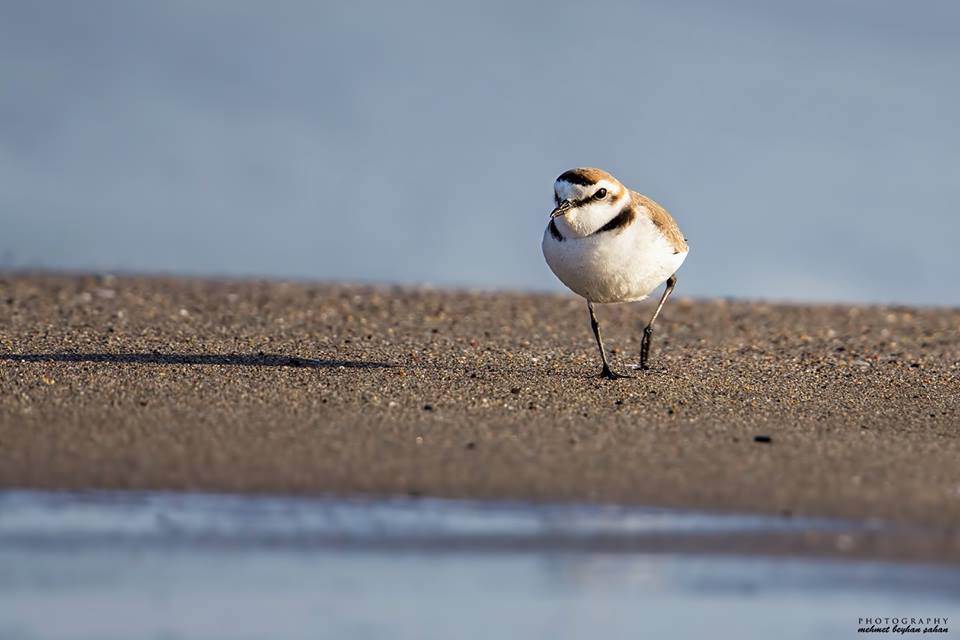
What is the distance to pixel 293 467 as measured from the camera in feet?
22.0

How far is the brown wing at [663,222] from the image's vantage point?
937 cm

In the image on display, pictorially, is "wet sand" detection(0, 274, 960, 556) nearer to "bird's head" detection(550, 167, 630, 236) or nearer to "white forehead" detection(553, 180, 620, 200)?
"bird's head" detection(550, 167, 630, 236)

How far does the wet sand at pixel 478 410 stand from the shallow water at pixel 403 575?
0.31 metres

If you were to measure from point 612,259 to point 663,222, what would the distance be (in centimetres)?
62

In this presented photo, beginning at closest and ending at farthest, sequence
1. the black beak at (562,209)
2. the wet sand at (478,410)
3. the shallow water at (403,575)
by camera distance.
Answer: the shallow water at (403,575) → the wet sand at (478,410) → the black beak at (562,209)

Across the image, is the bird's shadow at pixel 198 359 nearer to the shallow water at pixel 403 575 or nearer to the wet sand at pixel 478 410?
the wet sand at pixel 478 410

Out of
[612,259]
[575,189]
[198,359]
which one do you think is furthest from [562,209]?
[198,359]

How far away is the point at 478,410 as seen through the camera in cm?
800

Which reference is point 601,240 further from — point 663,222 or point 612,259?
point 663,222

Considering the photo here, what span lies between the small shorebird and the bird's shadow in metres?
1.24

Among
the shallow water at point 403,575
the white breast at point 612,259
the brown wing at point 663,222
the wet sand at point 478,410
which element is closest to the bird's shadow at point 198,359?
the wet sand at point 478,410

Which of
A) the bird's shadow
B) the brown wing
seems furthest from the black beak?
the bird's shadow

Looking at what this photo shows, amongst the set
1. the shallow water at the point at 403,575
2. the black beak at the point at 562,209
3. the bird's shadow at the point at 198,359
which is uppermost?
the black beak at the point at 562,209

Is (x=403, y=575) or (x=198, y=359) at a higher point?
(x=198, y=359)
